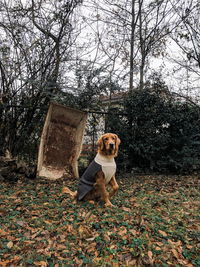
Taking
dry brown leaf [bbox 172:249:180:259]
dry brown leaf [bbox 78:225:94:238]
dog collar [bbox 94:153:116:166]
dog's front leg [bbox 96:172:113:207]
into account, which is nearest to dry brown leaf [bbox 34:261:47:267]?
dry brown leaf [bbox 78:225:94:238]

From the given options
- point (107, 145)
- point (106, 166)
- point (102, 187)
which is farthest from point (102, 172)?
point (107, 145)

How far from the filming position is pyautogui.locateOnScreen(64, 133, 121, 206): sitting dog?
378 cm

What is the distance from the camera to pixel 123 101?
24.1 feet

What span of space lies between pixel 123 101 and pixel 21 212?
4.71 m

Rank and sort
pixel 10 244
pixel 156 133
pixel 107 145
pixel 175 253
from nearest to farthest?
pixel 175 253 < pixel 10 244 < pixel 107 145 < pixel 156 133

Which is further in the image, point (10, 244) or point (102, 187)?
point (102, 187)

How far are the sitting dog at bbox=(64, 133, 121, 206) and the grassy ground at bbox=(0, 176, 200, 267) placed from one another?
0.23 meters

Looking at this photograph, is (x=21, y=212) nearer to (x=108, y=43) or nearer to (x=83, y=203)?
(x=83, y=203)

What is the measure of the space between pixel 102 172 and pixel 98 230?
95 centimetres

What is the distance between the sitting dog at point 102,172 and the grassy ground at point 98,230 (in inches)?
9.0

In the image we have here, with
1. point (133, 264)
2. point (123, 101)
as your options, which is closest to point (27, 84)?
point (123, 101)

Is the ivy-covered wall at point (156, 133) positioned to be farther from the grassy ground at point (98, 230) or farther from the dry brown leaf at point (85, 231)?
the dry brown leaf at point (85, 231)

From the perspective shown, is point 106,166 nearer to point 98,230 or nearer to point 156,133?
point 98,230

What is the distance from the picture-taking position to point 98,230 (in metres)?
3.08
